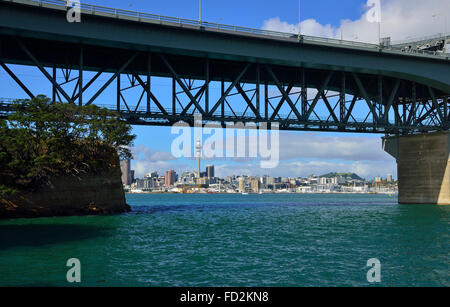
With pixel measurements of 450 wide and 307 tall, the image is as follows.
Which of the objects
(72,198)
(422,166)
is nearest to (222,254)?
(72,198)

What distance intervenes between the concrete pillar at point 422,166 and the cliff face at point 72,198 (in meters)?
46.6

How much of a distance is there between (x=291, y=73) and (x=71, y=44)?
98.7 feet

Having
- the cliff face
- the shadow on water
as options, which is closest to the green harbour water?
the shadow on water

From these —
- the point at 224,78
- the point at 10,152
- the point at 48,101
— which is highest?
the point at 224,78

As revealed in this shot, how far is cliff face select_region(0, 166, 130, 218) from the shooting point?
4625 cm

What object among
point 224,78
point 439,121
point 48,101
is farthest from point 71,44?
point 439,121

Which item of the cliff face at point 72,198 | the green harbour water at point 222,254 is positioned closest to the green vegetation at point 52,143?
the cliff face at point 72,198

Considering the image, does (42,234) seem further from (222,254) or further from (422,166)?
(422,166)

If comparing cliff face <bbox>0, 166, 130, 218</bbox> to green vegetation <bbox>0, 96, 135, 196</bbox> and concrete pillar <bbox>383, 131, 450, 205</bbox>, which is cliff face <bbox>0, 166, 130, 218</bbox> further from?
concrete pillar <bbox>383, 131, 450, 205</bbox>

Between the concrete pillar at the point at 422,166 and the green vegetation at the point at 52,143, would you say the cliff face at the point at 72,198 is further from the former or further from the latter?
the concrete pillar at the point at 422,166

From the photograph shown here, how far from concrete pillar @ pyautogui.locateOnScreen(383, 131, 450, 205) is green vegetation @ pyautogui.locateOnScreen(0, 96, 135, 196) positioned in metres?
46.4

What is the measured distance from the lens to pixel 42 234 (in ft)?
109
